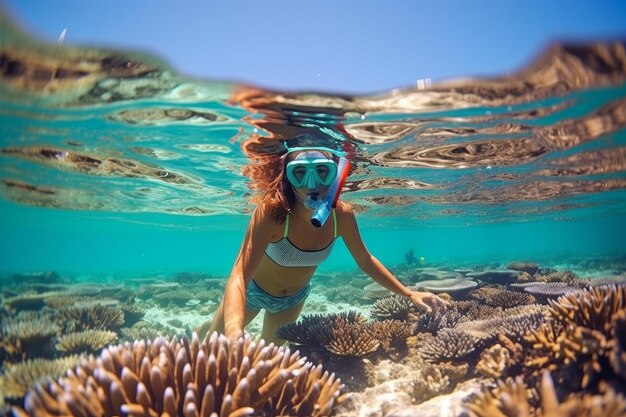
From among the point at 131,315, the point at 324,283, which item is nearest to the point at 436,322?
the point at 131,315

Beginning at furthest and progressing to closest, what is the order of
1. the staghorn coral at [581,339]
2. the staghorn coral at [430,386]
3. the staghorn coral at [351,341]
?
the staghorn coral at [351,341]
the staghorn coral at [430,386]
the staghorn coral at [581,339]

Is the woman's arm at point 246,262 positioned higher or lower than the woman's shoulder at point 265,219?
lower

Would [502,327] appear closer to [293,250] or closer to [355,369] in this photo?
[355,369]

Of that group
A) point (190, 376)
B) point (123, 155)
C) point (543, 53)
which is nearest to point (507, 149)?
point (543, 53)

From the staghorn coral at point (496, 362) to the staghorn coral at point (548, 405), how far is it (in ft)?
3.14

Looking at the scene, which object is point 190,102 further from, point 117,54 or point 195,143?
point 195,143

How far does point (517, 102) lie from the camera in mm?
9258

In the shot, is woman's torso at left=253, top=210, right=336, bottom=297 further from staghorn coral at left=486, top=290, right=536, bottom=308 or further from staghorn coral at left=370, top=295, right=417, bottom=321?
staghorn coral at left=486, top=290, right=536, bottom=308

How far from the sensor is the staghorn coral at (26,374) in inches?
163

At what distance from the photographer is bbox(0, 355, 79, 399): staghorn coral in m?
4.15

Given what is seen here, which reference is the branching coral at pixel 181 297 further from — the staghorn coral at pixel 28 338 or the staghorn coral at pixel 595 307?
the staghorn coral at pixel 595 307

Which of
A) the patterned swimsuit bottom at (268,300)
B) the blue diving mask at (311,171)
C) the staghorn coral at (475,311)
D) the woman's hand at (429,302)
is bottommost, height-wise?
the staghorn coral at (475,311)

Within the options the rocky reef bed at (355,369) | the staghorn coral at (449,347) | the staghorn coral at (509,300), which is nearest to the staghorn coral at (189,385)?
the rocky reef bed at (355,369)

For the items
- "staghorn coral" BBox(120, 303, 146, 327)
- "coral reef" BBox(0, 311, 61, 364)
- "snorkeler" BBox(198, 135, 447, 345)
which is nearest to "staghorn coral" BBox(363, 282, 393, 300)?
"snorkeler" BBox(198, 135, 447, 345)
